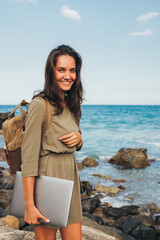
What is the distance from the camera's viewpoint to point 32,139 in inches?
66.3

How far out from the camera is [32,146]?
1688mm

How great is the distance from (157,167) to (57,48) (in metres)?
9.36

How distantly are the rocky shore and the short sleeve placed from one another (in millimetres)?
1546

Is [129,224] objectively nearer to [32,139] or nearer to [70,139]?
[70,139]

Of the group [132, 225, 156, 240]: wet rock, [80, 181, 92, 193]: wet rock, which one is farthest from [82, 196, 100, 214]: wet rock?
[132, 225, 156, 240]: wet rock

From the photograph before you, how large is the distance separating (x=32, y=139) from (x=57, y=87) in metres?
0.46

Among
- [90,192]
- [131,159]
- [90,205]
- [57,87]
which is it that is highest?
[57,87]

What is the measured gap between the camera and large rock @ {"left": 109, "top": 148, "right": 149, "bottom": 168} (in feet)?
34.2

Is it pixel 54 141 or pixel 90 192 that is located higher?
pixel 54 141

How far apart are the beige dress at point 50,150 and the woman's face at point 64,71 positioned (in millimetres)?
188

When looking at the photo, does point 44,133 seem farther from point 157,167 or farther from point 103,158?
point 103,158

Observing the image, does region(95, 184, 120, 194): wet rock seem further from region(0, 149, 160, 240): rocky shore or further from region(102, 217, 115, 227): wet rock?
region(102, 217, 115, 227): wet rock

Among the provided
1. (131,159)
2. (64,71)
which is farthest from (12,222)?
(131,159)

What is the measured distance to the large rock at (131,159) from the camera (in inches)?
411
